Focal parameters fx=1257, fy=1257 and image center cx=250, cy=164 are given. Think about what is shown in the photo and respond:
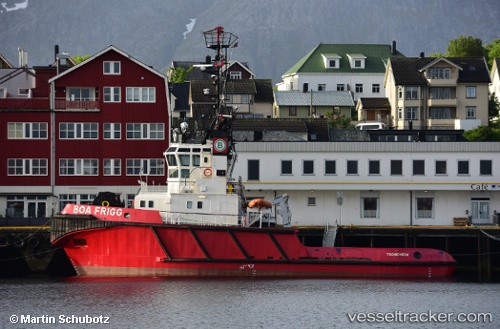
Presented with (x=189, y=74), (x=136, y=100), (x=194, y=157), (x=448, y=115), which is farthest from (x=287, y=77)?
(x=194, y=157)

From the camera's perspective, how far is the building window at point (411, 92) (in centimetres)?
9988

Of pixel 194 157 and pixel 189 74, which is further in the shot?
pixel 189 74

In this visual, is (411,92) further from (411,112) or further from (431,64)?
(431,64)

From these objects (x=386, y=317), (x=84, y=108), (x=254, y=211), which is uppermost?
(x=84, y=108)

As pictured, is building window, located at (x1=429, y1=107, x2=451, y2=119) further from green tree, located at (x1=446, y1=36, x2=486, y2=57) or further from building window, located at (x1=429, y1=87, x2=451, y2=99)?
green tree, located at (x1=446, y1=36, x2=486, y2=57)

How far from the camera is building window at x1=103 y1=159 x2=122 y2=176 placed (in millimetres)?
69562

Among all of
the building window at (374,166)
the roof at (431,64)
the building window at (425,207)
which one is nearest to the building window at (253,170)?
the building window at (374,166)

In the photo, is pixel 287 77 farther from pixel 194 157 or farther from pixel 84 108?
pixel 194 157

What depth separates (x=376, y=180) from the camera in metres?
68.3

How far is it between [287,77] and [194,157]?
2620 inches

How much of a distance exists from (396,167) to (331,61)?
54710 mm

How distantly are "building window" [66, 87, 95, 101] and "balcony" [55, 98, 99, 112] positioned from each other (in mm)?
447

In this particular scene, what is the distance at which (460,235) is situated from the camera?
63938 mm

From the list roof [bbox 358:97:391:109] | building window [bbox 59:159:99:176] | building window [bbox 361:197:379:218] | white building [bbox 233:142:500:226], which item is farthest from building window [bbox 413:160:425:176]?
roof [bbox 358:97:391:109]
